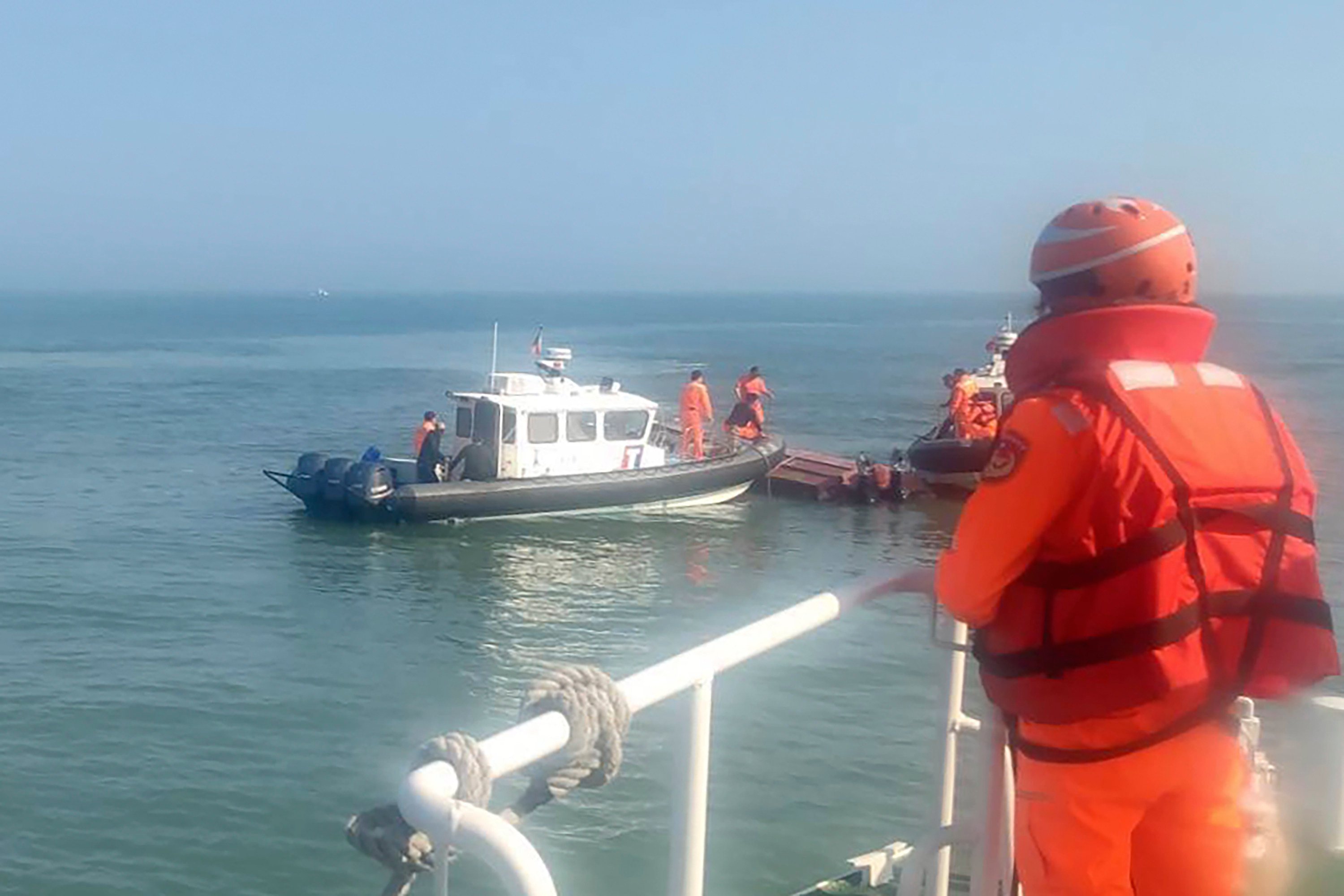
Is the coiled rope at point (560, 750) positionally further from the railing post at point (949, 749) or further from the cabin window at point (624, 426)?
the cabin window at point (624, 426)

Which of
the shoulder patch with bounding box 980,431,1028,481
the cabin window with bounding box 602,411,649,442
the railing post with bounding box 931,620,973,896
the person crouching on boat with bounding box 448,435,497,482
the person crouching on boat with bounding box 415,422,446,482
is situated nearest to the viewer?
the shoulder patch with bounding box 980,431,1028,481

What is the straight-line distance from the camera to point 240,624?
1429 cm

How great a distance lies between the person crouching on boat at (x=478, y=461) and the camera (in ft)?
61.7

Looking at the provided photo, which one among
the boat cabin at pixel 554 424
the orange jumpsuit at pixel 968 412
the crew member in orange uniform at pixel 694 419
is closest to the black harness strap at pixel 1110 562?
the boat cabin at pixel 554 424

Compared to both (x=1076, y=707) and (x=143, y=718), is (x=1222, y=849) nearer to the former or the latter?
(x=1076, y=707)

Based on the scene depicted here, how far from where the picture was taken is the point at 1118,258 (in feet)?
6.49

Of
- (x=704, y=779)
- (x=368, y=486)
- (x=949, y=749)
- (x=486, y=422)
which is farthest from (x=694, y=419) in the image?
(x=704, y=779)

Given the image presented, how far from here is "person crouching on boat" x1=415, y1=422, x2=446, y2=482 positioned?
62.2 ft

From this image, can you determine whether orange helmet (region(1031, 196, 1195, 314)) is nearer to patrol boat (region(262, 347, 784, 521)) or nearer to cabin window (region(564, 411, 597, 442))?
patrol boat (region(262, 347, 784, 521))

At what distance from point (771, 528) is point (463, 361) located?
41.6m

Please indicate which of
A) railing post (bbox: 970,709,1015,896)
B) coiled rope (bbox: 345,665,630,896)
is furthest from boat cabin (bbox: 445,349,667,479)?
coiled rope (bbox: 345,665,630,896)

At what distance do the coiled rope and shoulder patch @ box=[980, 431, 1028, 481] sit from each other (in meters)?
0.58

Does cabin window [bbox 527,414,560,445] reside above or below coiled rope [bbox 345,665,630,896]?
below

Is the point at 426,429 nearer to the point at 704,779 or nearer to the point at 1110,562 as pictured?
the point at 704,779
